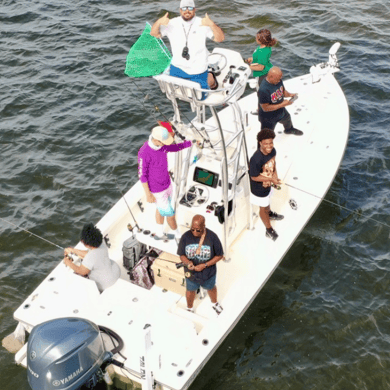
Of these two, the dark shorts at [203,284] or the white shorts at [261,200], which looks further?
the white shorts at [261,200]

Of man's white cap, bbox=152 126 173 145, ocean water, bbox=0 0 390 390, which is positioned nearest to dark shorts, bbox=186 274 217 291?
ocean water, bbox=0 0 390 390

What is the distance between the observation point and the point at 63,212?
352 inches

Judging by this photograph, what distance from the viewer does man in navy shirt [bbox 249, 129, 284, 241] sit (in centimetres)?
648

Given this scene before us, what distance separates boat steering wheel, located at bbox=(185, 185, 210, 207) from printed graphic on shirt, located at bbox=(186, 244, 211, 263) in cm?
127

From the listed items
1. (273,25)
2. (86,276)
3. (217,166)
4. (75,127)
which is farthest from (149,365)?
(273,25)

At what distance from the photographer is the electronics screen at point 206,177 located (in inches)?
271

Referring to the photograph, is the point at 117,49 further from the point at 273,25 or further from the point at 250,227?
the point at 250,227

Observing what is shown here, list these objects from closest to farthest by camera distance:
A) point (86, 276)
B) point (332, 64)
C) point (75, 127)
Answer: point (86, 276)
point (332, 64)
point (75, 127)

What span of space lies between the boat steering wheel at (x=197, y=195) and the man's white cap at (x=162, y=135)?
1371mm

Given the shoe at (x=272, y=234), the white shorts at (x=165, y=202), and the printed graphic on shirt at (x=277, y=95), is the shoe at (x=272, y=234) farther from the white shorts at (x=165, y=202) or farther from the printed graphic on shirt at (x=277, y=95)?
the printed graphic on shirt at (x=277, y=95)

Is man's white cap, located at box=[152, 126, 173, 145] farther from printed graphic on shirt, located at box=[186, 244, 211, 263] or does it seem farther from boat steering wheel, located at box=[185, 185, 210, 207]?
boat steering wheel, located at box=[185, 185, 210, 207]

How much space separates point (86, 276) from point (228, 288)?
1.75m

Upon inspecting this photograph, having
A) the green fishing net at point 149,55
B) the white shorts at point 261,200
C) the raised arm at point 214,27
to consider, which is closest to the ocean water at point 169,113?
the white shorts at point 261,200

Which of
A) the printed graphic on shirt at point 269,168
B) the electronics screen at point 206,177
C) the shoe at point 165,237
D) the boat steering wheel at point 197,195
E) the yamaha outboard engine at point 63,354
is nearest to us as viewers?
the yamaha outboard engine at point 63,354
